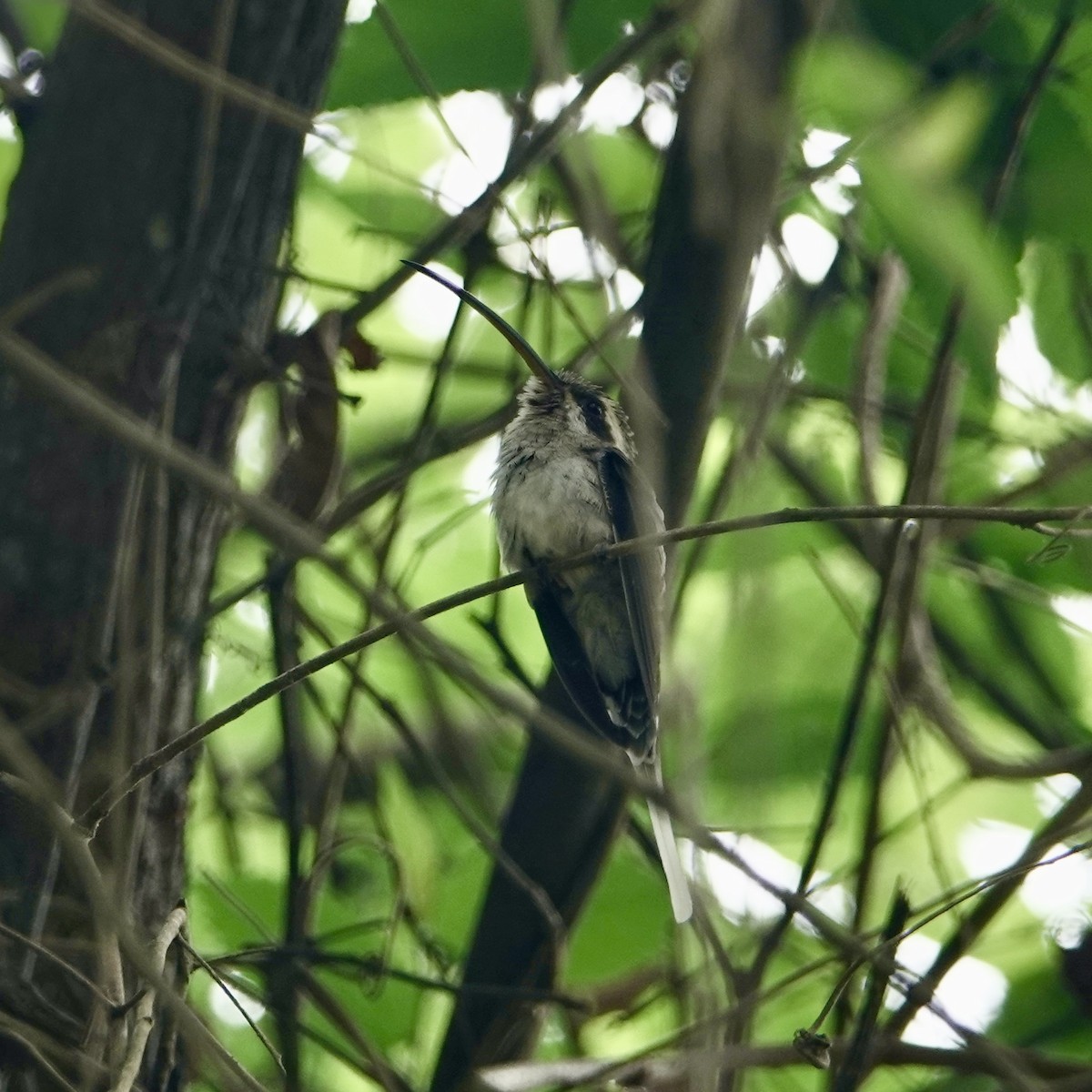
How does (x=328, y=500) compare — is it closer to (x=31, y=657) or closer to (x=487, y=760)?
(x=31, y=657)

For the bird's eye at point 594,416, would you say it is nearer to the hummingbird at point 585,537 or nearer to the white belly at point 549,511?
the hummingbird at point 585,537

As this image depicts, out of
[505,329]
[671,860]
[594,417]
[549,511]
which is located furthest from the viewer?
[594,417]

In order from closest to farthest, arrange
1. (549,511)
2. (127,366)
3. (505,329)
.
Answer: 1. (127,366)
2. (505,329)
3. (549,511)

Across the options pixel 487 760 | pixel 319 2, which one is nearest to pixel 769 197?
pixel 319 2

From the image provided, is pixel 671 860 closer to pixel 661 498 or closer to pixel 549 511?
pixel 661 498

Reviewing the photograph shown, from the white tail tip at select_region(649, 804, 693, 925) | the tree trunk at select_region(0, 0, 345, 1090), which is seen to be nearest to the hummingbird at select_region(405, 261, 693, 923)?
the white tail tip at select_region(649, 804, 693, 925)

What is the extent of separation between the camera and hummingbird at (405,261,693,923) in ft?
12.3

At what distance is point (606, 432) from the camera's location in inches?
164

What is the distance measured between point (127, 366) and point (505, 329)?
2.78 ft

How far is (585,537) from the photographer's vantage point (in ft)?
13.1

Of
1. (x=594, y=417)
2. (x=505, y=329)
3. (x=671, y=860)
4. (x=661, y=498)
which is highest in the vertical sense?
(x=594, y=417)

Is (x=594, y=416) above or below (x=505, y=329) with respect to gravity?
above

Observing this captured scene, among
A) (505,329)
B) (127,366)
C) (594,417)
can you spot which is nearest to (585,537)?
(594,417)

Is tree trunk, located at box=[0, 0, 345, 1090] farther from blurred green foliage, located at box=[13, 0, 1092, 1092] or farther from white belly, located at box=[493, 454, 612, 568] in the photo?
white belly, located at box=[493, 454, 612, 568]
